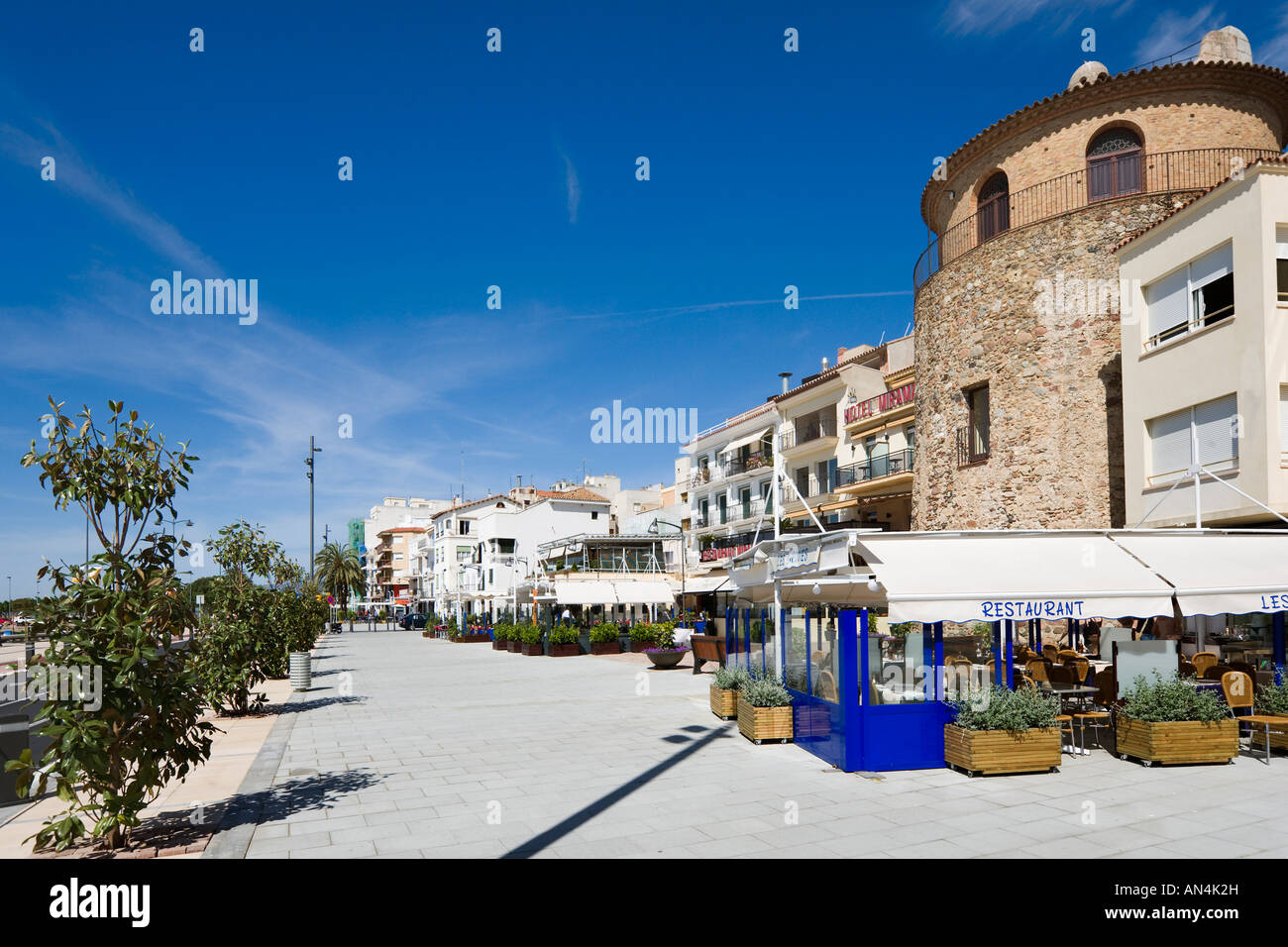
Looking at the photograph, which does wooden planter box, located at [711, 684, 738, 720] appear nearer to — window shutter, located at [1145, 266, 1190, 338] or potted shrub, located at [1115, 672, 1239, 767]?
potted shrub, located at [1115, 672, 1239, 767]

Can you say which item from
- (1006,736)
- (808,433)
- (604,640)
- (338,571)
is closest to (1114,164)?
(1006,736)

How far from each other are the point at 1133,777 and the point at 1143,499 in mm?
12395

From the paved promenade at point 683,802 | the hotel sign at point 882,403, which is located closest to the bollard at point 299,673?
the paved promenade at point 683,802

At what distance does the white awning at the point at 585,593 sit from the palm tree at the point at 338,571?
63.5 metres

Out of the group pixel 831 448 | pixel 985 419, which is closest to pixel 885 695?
pixel 985 419

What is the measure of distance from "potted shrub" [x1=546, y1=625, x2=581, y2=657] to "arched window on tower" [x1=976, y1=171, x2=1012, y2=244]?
1936 centimetres

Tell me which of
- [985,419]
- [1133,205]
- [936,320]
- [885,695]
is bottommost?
[885,695]

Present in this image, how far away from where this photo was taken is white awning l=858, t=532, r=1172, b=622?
Answer: 9570 mm

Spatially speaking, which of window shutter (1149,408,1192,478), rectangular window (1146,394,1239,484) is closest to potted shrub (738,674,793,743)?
rectangular window (1146,394,1239,484)

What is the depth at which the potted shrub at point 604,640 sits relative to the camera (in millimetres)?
33219

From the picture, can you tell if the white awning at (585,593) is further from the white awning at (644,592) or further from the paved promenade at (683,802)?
the paved promenade at (683,802)

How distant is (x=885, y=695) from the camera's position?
1029 centimetres
